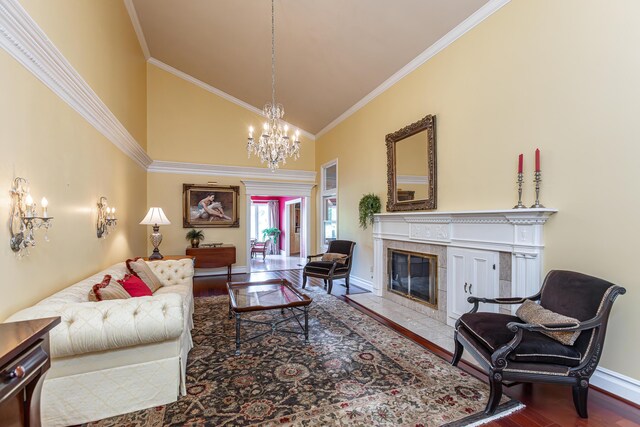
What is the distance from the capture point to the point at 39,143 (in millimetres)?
2039

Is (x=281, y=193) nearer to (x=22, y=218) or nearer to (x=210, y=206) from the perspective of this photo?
(x=210, y=206)

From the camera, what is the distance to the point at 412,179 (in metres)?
4.21

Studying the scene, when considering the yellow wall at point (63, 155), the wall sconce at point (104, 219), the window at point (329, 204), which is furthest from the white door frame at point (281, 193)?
the wall sconce at point (104, 219)

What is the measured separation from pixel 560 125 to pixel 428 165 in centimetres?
153

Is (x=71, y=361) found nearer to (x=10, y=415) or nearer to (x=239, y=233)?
(x=10, y=415)

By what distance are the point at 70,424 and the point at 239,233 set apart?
5.27 metres

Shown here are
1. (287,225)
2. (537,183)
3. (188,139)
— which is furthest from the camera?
(287,225)

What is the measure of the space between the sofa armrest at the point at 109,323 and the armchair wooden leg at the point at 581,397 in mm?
2705

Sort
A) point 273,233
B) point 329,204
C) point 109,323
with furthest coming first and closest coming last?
point 273,233
point 329,204
point 109,323

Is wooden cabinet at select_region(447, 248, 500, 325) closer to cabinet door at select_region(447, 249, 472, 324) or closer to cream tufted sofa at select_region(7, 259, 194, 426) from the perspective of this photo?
cabinet door at select_region(447, 249, 472, 324)

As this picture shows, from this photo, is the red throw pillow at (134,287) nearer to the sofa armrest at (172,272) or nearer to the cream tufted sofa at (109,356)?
the cream tufted sofa at (109,356)

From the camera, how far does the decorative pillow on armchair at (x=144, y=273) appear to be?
329cm

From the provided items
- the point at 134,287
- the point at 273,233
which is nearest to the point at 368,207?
the point at 134,287

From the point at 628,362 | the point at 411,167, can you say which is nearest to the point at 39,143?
the point at 411,167
